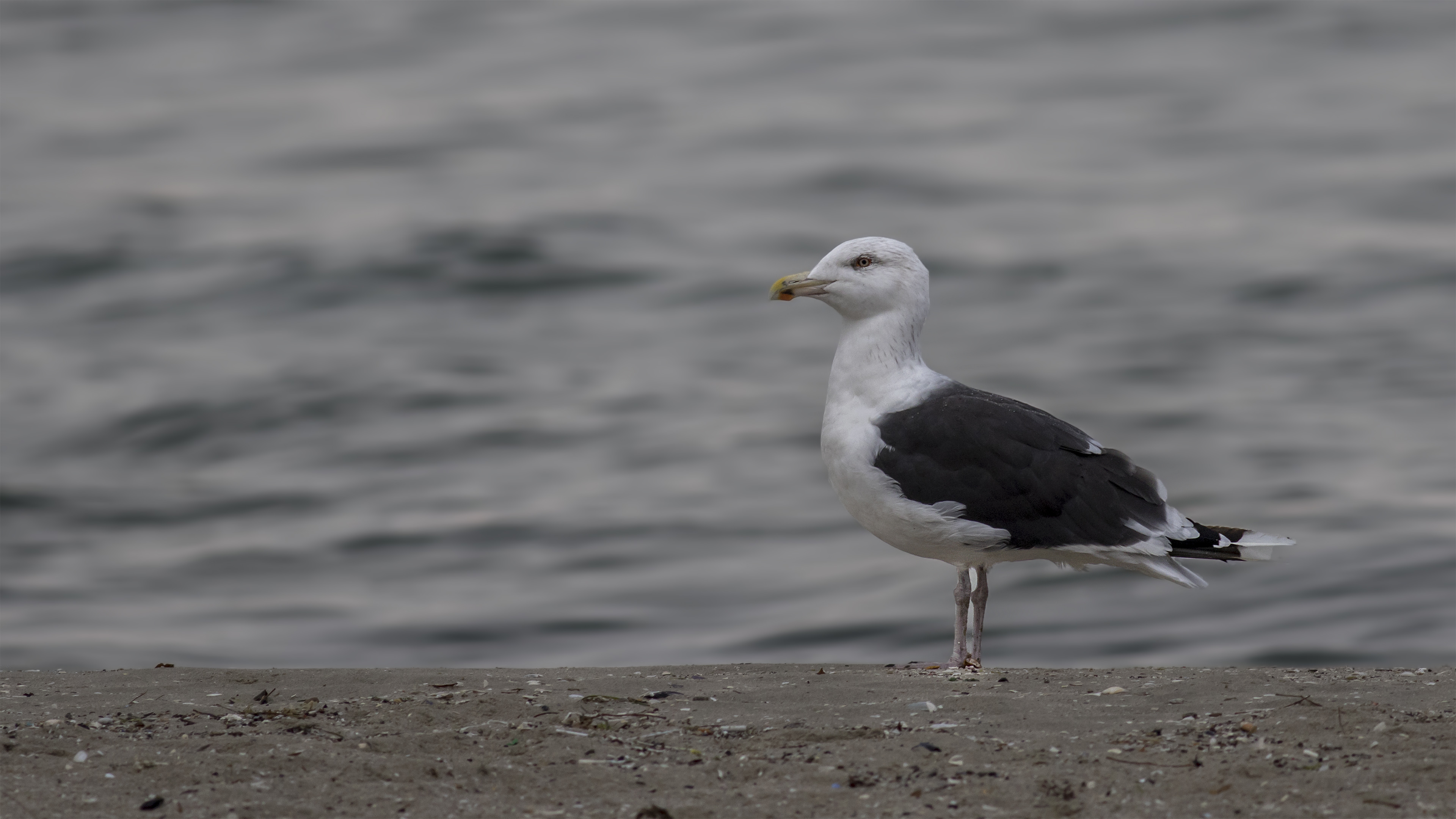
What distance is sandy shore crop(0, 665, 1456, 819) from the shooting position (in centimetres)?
482

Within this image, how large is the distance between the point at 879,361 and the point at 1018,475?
0.90m

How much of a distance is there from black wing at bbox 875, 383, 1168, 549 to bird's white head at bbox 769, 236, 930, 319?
1.95 ft

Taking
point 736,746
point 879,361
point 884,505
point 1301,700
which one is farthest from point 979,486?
point 736,746

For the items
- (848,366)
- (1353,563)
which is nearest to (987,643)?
(1353,563)

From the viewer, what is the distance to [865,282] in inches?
301

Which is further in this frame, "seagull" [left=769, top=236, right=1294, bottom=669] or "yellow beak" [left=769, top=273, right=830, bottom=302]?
"yellow beak" [left=769, top=273, right=830, bottom=302]

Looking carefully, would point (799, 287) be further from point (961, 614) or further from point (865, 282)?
point (961, 614)

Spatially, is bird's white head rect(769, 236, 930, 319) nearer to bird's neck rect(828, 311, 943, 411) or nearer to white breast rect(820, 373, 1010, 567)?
bird's neck rect(828, 311, 943, 411)

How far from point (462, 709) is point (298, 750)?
0.71m

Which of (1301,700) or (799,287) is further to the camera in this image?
(799,287)

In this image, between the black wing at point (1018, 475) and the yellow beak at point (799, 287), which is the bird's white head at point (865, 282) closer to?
the yellow beak at point (799, 287)

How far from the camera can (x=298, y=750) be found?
5.25m

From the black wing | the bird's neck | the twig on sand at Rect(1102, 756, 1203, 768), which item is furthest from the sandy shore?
the bird's neck

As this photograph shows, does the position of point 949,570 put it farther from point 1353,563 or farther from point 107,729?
point 107,729
